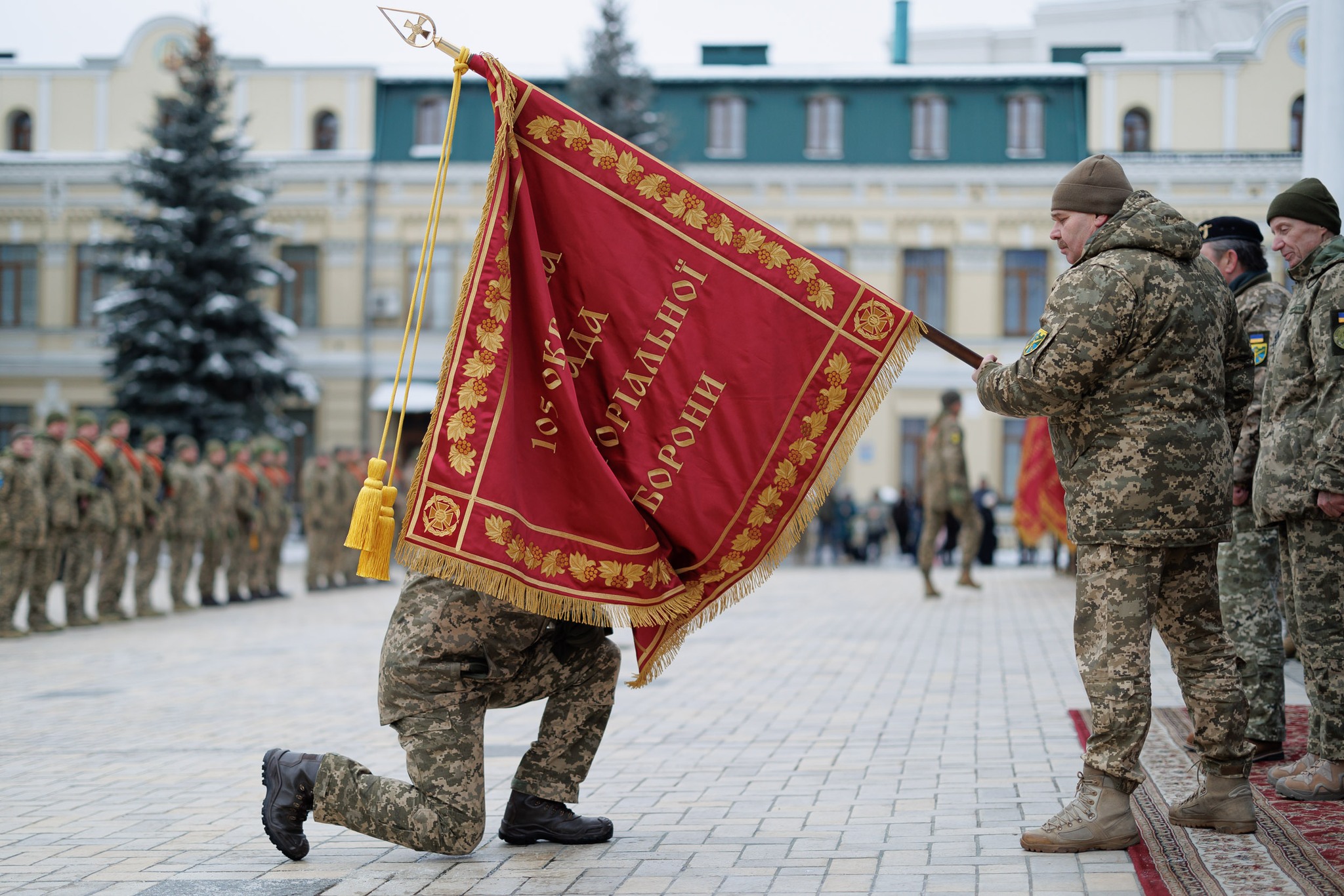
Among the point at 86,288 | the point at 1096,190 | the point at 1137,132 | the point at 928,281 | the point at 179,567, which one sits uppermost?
the point at 1137,132

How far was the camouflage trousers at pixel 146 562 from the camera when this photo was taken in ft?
53.5

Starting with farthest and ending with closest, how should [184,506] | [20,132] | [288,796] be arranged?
[20,132]
[184,506]
[288,796]

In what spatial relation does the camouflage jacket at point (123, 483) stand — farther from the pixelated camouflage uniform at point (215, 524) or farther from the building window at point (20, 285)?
the building window at point (20, 285)

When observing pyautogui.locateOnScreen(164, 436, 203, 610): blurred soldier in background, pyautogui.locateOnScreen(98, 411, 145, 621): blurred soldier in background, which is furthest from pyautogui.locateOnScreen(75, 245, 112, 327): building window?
pyautogui.locateOnScreen(98, 411, 145, 621): blurred soldier in background

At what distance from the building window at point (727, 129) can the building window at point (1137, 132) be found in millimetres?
8826

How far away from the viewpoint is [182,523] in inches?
685

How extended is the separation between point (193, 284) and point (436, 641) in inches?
1048

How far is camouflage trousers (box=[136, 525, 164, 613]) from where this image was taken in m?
16.3

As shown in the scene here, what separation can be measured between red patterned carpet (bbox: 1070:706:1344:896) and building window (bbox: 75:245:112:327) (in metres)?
34.8

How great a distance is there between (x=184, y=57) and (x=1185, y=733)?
2811 centimetres

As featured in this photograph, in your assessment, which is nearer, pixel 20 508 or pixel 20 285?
pixel 20 508

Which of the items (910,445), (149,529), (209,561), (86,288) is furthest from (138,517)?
(86,288)

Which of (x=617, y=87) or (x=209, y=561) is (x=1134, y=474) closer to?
(x=209, y=561)

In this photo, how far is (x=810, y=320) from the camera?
5.07 m
